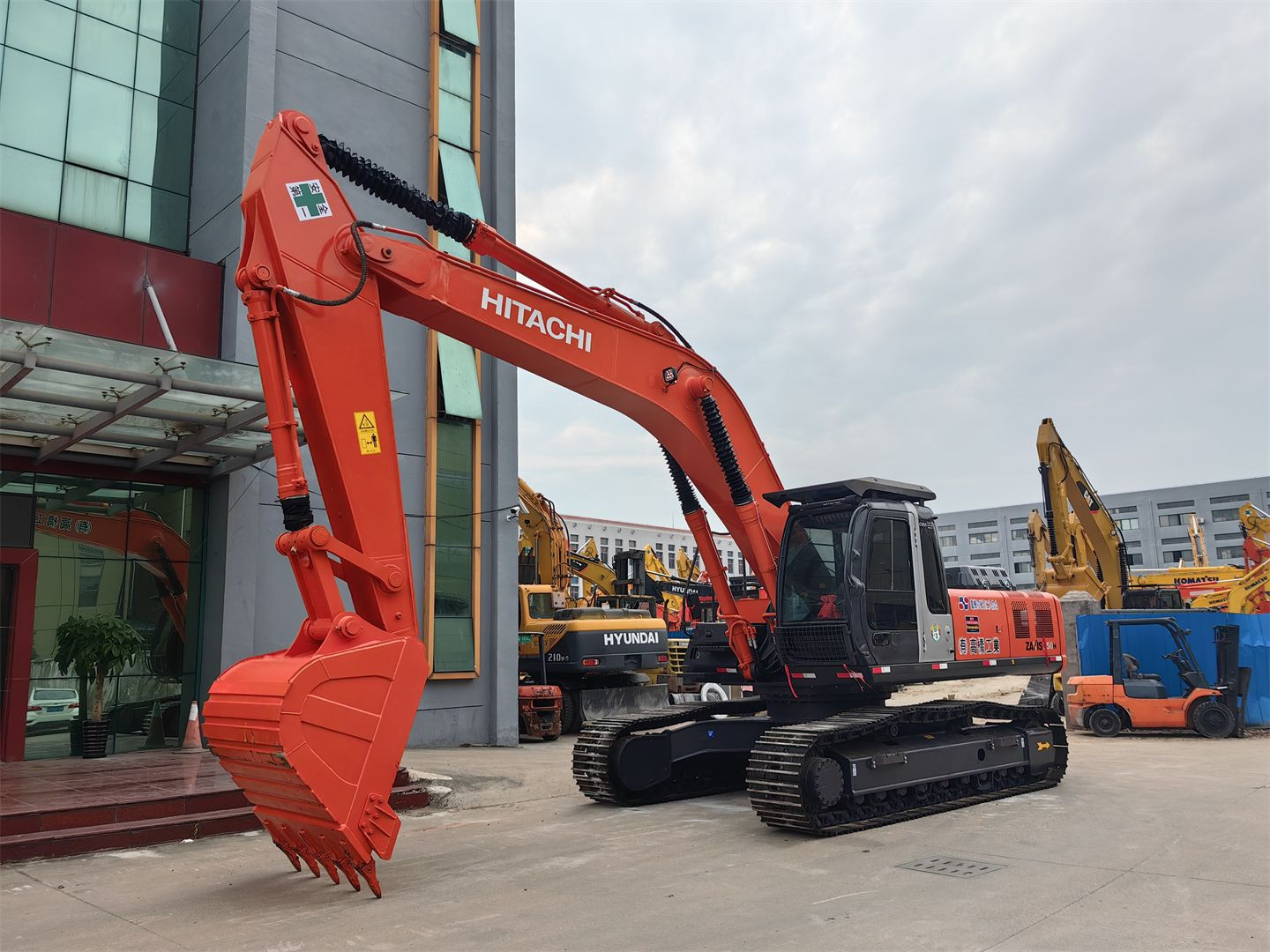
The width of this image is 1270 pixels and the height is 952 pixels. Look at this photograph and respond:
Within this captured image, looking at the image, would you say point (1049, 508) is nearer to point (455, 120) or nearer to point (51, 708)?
point (455, 120)

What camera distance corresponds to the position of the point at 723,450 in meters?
9.02

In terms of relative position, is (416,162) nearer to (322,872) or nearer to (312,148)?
(312,148)

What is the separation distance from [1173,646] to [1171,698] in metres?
2.39

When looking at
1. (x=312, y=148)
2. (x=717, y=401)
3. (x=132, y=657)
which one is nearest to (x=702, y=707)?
(x=717, y=401)

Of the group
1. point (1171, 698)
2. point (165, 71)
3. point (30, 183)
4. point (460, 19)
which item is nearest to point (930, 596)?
point (1171, 698)

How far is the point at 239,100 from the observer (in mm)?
14406

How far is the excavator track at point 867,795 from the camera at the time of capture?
312 inches

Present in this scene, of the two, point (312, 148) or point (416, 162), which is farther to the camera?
point (416, 162)

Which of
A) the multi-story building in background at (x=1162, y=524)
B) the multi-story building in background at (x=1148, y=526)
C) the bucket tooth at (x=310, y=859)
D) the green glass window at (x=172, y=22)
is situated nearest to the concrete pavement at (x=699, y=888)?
the bucket tooth at (x=310, y=859)

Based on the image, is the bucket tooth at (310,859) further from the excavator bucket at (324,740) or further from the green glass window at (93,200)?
the green glass window at (93,200)

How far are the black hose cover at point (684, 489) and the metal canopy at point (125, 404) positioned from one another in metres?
4.76

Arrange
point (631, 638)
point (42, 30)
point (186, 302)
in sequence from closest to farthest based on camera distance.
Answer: point (42, 30) → point (186, 302) → point (631, 638)

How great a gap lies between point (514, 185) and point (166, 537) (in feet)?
29.3

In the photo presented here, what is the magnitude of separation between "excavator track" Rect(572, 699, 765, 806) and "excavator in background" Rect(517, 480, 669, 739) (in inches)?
283
